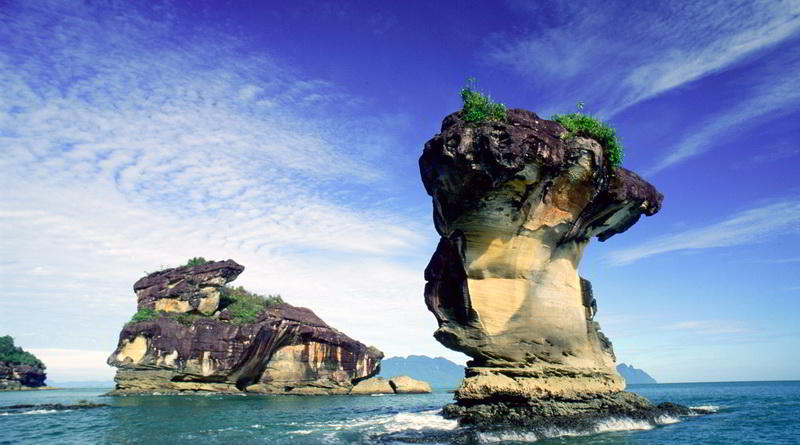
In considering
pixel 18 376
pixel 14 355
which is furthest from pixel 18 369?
pixel 14 355

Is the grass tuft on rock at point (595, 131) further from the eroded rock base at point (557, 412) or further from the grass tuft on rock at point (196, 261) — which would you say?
the grass tuft on rock at point (196, 261)

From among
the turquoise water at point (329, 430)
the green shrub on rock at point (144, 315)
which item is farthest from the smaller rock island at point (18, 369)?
the turquoise water at point (329, 430)

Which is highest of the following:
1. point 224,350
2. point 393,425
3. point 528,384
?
point 224,350

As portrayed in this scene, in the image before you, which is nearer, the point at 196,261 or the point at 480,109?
the point at 480,109

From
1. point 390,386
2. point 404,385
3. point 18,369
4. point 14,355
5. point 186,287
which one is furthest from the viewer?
point 14,355

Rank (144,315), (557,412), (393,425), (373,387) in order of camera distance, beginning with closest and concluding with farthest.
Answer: (557,412) → (393,425) → (144,315) → (373,387)

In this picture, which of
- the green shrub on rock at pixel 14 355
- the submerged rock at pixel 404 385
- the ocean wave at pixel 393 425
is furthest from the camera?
the green shrub on rock at pixel 14 355

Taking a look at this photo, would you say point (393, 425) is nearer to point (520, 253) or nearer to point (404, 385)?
point (520, 253)

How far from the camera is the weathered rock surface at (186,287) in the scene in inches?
2178

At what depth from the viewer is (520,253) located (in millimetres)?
19812

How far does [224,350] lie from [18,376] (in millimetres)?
51809

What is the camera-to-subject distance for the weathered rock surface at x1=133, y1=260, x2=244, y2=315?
5531 centimetres

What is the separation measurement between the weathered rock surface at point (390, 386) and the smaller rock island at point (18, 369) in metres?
A: 56.7

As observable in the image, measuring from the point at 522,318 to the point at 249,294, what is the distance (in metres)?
55.5
